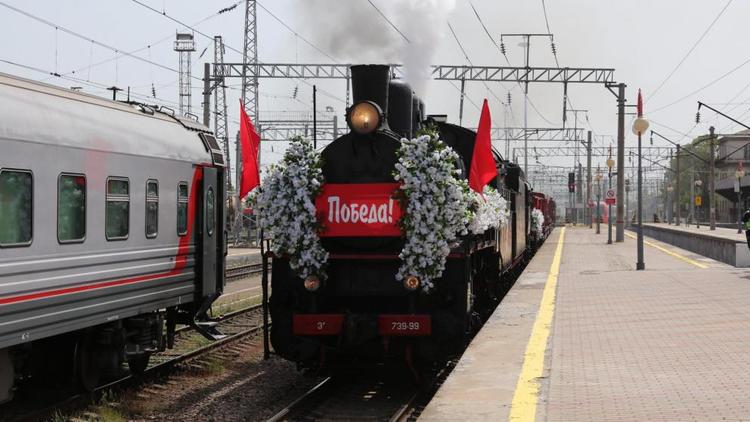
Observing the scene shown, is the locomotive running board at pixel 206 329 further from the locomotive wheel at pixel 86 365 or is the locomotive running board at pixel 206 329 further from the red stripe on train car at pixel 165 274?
the locomotive wheel at pixel 86 365

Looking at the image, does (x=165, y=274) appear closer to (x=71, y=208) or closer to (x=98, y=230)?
(x=98, y=230)

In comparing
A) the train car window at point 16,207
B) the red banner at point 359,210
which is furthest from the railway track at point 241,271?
the train car window at point 16,207

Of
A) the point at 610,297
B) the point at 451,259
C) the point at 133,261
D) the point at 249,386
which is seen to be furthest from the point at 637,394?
the point at 610,297

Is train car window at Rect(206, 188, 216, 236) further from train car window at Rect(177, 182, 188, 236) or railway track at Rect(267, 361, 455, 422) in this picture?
railway track at Rect(267, 361, 455, 422)

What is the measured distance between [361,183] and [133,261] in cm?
285

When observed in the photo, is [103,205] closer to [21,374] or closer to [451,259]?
[21,374]

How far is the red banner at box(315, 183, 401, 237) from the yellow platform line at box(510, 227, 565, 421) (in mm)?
2075

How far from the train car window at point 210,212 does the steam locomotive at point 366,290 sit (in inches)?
95.0

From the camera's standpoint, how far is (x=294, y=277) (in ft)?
34.8

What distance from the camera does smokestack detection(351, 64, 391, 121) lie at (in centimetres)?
1030

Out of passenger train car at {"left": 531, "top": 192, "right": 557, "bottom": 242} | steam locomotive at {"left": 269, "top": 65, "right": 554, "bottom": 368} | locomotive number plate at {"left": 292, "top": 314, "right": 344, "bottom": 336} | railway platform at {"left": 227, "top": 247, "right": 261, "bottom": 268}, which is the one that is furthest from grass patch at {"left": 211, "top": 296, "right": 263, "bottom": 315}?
passenger train car at {"left": 531, "top": 192, "right": 557, "bottom": 242}

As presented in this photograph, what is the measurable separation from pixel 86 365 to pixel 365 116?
13.9ft

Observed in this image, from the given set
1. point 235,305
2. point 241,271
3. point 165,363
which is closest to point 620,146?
point 241,271

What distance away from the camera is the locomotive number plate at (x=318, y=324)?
10.1 m
